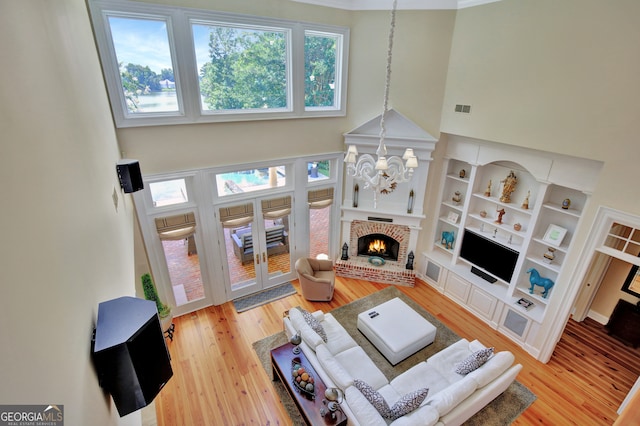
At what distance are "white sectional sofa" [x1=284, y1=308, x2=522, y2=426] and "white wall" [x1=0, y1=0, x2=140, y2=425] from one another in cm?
260

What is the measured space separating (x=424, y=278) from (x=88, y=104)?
6947 millimetres

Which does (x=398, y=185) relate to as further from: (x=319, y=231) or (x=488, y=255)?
(x=488, y=255)

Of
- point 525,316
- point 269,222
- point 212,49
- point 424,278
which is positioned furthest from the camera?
point 424,278

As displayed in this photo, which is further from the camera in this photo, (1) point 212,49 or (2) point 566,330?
(2) point 566,330

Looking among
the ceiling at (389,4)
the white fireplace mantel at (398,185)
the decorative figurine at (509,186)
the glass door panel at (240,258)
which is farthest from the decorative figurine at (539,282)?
the glass door panel at (240,258)

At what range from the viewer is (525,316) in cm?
535

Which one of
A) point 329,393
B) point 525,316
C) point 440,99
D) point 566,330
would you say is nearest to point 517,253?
point 525,316

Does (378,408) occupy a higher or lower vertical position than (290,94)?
lower

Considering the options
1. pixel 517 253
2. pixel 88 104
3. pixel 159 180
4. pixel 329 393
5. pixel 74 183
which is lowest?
pixel 329 393

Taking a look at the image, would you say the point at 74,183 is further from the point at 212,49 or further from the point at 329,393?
the point at 212,49

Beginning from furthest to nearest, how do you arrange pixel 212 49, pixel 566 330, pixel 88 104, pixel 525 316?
pixel 566 330 < pixel 525 316 < pixel 212 49 < pixel 88 104

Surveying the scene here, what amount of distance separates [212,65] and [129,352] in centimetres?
475

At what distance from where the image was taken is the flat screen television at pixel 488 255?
5773 millimetres

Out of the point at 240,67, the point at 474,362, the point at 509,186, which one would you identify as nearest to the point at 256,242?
the point at 240,67
